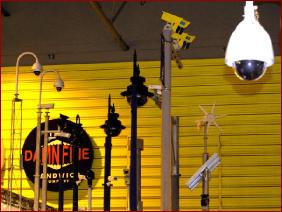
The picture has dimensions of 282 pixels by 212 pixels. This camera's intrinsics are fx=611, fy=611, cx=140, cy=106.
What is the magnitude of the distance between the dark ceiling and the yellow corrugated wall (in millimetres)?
264

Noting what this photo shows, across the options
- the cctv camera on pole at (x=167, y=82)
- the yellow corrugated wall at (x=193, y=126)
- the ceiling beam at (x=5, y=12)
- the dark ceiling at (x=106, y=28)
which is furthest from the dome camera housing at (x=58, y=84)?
the ceiling beam at (x=5, y=12)

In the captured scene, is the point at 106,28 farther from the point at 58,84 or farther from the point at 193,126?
the point at 58,84

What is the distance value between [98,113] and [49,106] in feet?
17.3

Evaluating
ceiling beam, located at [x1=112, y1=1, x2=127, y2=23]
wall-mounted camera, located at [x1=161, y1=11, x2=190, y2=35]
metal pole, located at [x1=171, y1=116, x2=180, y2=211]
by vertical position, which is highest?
ceiling beam, located at [x1=112, y1=1, x2=127, y2=23]

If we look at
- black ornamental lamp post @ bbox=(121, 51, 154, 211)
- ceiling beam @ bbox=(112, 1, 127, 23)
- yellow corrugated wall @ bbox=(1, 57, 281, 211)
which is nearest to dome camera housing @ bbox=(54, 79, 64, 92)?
black ornamental lamp post @ bbox=(121, 51, 154, 211)

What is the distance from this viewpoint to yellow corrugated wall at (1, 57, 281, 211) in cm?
1100

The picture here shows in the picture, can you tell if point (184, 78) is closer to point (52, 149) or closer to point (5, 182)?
point (52, 149)

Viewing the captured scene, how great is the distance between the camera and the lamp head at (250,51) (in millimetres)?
3105

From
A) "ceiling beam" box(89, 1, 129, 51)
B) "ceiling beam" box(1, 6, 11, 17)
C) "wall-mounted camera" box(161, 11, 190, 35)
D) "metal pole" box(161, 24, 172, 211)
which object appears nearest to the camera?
"metal pole" box(161, 24, 172, 211)

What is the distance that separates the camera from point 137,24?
38.6 ft

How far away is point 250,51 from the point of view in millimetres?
3100

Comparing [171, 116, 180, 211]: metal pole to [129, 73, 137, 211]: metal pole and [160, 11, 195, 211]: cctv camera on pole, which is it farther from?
[160, 11, 195, 211]: cctv camera on pole

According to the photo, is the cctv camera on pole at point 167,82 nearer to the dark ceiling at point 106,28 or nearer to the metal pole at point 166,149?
the metal pole at point 166,149

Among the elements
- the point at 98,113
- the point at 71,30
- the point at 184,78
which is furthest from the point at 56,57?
the point at 184,78
